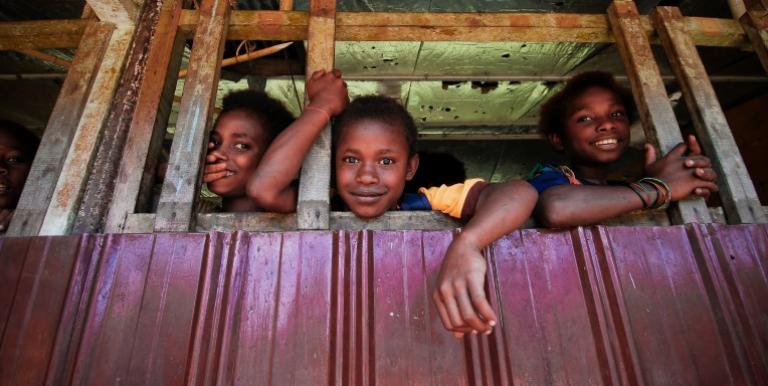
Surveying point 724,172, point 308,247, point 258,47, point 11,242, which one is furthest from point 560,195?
point 258,47

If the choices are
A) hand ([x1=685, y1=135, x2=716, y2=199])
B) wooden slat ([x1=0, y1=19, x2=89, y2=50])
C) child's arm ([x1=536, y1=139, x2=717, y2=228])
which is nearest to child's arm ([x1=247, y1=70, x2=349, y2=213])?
child's arm ([x1=536, y1=139, x2=717, y2=228])

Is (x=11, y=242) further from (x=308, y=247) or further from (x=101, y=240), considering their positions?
(x=308, y=247)

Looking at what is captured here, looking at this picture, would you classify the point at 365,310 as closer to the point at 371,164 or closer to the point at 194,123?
the point at 371,164

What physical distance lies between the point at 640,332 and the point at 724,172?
0.83m

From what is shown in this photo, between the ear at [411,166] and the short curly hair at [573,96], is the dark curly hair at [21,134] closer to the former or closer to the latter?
the ear at [411,166]

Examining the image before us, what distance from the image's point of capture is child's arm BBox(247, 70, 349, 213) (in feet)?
5.14

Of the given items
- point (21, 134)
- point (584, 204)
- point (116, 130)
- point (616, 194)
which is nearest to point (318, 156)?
point (116, 130)

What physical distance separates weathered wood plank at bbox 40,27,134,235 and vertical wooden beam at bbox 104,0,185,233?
0.12 metres

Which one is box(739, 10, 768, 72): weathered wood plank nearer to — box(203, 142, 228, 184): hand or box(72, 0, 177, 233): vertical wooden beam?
box(203, 142, 228, 184): hand

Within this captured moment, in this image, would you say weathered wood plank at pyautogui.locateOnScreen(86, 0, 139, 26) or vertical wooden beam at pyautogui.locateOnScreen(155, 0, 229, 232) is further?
weathered wood plank at pyautogui.locateOnScreen(86, 0, 139, 26)

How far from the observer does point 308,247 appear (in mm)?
1431

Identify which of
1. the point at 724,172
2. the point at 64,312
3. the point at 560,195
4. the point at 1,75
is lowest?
the point at 64,312

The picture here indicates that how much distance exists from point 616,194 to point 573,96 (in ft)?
4.14

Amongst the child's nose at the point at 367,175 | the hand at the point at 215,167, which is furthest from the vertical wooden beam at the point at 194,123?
the child's nose at the point at 367,175
